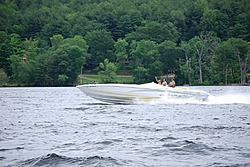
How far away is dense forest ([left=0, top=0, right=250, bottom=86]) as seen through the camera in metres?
95.6

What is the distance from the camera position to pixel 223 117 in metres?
22.3

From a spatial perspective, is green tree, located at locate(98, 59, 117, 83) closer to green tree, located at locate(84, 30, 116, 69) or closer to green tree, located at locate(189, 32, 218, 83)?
green tree, located at locate(84, 30, 116, 69)

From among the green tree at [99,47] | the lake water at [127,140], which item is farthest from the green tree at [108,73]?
the lake water at [127,140]

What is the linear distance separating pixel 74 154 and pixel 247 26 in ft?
369

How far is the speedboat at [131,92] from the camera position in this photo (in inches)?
1118

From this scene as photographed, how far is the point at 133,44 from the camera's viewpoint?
4240 inches

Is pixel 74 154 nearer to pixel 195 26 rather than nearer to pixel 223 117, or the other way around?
pixel 223 117

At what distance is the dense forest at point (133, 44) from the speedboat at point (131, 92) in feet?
210

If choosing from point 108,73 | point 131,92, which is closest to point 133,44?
point 108,73

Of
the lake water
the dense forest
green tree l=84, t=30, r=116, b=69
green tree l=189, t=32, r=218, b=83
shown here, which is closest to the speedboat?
the lake water

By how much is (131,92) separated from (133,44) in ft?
261

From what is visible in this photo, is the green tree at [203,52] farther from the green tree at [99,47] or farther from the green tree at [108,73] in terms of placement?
the green tree at [99,47]

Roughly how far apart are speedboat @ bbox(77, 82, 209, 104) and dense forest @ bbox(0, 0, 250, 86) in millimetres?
63896

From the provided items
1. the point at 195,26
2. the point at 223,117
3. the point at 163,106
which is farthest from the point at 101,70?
the point at 223,117
